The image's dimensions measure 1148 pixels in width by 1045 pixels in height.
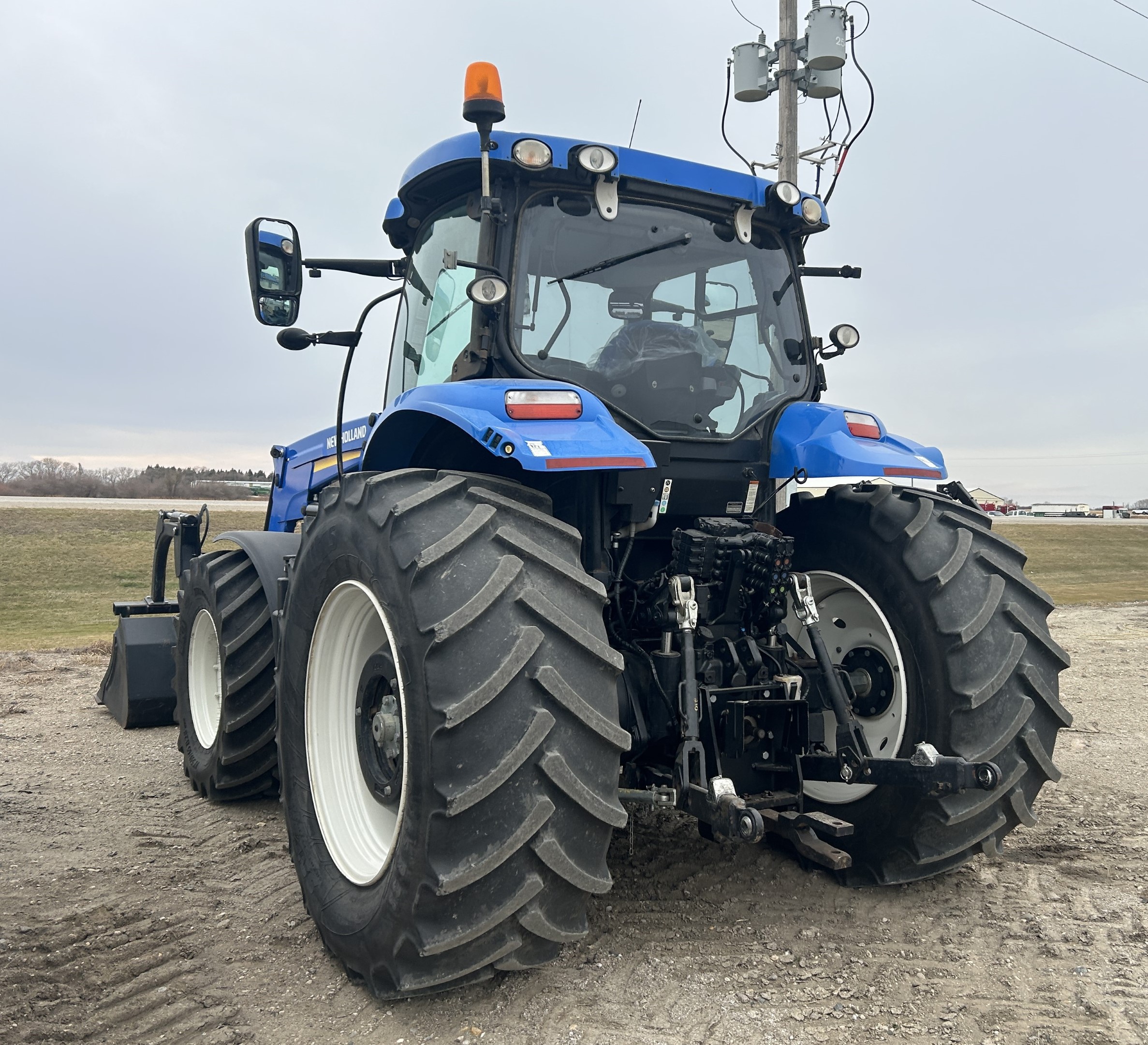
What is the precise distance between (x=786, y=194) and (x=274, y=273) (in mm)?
2097

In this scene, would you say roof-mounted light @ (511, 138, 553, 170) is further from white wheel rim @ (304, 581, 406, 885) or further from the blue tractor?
white wheel rim @ (304, 581, 406, 885)

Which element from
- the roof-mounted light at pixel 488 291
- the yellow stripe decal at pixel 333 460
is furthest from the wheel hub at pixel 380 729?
the yellow stripe decal at pixel 333 460

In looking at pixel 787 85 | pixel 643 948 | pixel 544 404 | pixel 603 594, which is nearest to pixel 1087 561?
pixel 787 85

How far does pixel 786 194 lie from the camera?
3740 mm

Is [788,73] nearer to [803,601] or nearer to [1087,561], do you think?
[803,601]

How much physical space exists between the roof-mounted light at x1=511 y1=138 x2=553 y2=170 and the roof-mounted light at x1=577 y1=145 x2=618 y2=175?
117mm

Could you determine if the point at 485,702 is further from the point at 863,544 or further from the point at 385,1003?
the point at 863,544

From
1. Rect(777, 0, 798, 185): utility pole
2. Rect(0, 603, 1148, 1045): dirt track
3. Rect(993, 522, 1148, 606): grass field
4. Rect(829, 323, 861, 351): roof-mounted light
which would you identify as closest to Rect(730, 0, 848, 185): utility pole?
Rect(777, 0, 798, 185): utility pole

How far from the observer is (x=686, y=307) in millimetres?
3637

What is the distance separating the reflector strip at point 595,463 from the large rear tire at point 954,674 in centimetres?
112

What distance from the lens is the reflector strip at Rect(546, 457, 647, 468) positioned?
2562 millimetres

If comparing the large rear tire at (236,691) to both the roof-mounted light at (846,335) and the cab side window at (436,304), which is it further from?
the roof-mounted light at (846,335)

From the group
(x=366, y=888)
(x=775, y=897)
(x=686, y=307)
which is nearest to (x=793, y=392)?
(x=686, y=307)

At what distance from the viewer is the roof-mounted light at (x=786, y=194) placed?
3719 millimetres
